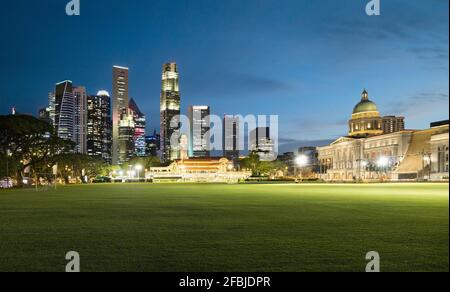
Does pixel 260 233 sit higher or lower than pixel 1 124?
lower

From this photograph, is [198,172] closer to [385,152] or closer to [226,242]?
[385,152]

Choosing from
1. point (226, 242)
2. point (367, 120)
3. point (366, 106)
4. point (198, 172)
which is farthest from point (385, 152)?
point (226, 242)

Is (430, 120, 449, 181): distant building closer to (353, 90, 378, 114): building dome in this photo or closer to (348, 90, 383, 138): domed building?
(348, 90, 383, 138): domed building

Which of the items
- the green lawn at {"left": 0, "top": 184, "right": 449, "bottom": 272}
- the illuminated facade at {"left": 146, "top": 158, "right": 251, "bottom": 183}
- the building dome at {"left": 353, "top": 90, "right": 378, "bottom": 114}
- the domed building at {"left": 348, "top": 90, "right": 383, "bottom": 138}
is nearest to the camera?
the green lawn at {"left": 0, "top": 184, "right": 449, "bottom": 272}

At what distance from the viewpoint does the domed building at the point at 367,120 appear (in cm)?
19031

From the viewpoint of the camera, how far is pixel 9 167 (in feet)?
241

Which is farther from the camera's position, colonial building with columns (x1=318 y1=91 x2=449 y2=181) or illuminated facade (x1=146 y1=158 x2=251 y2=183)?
illuminated facade (x1=146 y1=158 x2=251 y2=183)

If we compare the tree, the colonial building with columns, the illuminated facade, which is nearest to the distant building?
the colonial building with columns

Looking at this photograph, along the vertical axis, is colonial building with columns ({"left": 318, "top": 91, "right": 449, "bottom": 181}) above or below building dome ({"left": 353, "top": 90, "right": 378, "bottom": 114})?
below

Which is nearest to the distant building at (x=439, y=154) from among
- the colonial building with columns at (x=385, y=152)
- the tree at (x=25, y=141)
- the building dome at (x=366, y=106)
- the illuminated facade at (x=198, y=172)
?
the colonial building with columns at (x=385, y=152)

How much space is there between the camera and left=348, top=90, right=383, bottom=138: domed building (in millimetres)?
190312
